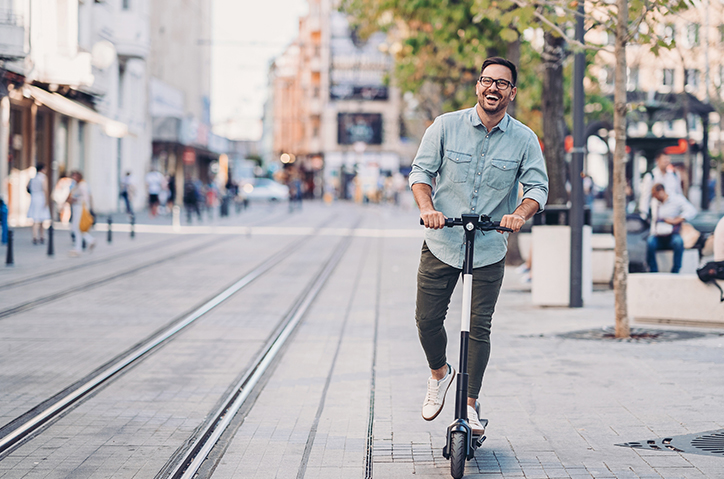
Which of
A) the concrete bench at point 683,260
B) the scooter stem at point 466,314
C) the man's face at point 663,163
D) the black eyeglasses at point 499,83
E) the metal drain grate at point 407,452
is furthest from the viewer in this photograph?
the man's face at point 663,163

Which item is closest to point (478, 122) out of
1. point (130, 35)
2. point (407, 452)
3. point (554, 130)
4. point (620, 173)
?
point (407, 452)

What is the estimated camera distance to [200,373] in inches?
276

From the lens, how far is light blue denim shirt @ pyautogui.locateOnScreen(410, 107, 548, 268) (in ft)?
15.1

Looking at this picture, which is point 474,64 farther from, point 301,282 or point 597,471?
point 597,471

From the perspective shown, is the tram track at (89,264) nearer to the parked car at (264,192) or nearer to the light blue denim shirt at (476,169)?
the light blue denim shirt at (476,169)

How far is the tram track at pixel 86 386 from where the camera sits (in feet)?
16.9

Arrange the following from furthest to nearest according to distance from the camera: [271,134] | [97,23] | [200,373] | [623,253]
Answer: [271,134], [97,23], [623,253], [200,373]

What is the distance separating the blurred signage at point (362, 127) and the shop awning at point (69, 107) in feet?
171

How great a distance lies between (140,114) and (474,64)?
88.5 feet

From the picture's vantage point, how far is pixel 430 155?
4.63 metres

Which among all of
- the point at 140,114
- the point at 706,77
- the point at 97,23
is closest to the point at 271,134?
the point at 140,114

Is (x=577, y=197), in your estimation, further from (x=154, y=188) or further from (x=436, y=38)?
(x=154, y=188)

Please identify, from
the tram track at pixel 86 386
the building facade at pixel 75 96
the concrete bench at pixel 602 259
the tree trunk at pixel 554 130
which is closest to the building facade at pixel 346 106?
the building facade at pixel 75 96

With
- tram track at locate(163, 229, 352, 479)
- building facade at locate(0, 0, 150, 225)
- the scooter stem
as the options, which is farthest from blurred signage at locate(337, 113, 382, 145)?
the scooter stem
